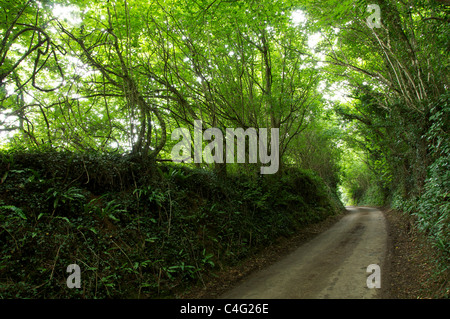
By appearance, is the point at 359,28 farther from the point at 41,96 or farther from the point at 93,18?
the point at 41,96

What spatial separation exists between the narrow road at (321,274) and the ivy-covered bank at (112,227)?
1255mm

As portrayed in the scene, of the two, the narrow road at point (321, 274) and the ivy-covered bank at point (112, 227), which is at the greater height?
the ivy-covered bank at point (112, 227)

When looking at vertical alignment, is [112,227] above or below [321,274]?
above

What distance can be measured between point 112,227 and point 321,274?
5.16 metres

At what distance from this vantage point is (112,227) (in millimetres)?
5699

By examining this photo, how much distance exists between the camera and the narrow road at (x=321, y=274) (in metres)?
5.04

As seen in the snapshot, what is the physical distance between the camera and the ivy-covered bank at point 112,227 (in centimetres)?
440

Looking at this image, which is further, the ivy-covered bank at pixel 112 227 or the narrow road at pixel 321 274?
the narrow road at pixel 321 274

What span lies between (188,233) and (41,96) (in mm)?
7828

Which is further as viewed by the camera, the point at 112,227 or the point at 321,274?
the point at 321,274

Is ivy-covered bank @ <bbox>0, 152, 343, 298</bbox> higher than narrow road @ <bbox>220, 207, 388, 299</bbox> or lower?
higher

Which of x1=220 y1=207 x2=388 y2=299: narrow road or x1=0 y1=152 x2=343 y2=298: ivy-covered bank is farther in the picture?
x1=220 y1=207 x2=388 y2=299: narrow road

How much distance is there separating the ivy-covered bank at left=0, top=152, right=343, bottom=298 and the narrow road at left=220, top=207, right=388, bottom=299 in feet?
4.12

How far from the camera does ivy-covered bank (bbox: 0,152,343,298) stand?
14.4ft
